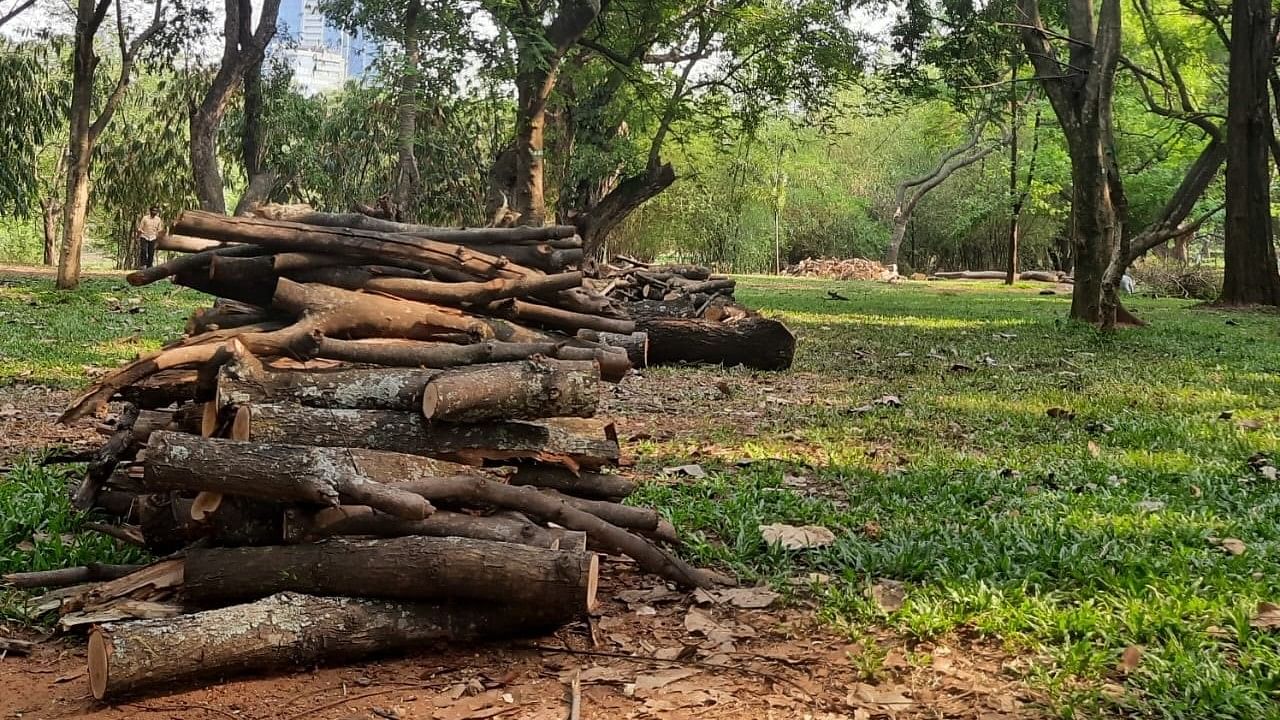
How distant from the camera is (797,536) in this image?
4.29 m

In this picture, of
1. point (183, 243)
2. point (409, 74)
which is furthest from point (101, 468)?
point (409, 74)

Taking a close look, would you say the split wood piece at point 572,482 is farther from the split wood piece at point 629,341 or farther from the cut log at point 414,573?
the split wood piece at point 629,341

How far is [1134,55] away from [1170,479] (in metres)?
23.3

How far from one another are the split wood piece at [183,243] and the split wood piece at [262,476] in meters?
1.60

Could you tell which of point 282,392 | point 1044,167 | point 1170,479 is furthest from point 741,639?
point 1044,167

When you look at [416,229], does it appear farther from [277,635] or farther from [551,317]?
[277,635]

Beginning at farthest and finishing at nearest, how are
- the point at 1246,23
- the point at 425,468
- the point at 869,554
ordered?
the point at 1246,23 < the point at 869,554 < the point at 425,468

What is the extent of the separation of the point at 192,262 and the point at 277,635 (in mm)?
2265

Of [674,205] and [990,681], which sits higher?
[674,205]

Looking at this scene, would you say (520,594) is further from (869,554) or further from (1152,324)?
(1152,324)

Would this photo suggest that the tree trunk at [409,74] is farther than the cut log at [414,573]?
Yes

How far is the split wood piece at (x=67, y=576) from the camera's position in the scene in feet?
11.7

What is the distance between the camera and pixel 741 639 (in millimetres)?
3264

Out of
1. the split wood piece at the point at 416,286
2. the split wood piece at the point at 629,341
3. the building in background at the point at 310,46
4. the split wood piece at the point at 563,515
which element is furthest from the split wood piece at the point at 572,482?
the building in background at the point at 310,46
